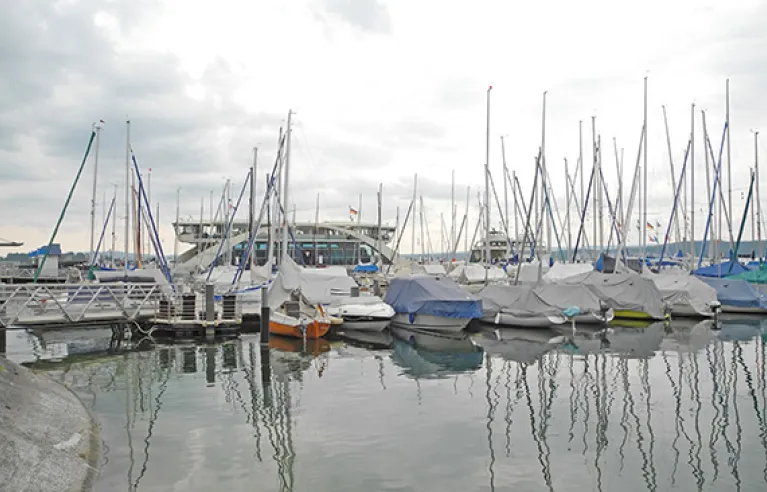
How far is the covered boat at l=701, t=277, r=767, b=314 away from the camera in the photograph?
3756cm

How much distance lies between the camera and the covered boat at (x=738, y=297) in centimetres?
3756

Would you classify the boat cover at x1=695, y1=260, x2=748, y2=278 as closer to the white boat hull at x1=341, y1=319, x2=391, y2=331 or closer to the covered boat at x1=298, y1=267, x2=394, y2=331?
the covered boat at x1=298, y1=267, x2=394, y2=331

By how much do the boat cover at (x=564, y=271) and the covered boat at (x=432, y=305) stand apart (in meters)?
12.7

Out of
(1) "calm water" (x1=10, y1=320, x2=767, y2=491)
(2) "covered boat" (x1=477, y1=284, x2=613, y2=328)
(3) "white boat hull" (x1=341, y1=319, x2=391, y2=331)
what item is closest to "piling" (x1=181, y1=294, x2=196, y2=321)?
(1) "calm water" (x1=10, y1=320, x2=767, y2=491)

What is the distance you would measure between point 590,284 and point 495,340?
434 inches

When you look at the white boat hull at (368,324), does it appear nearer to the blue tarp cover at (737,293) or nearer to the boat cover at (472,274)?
the blue tarp cover at (737,293)

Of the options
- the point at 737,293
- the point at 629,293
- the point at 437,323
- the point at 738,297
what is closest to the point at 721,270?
the point at 737,293

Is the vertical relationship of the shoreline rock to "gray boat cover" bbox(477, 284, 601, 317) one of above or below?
below

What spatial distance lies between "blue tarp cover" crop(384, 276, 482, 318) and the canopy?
7140 millimetres

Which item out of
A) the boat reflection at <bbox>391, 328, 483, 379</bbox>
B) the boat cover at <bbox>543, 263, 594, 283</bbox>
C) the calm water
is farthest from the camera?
the boat cover at <bbox>543, 263, 594, 283</bbox>

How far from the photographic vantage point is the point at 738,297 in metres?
38.1

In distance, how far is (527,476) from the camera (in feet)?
34.9

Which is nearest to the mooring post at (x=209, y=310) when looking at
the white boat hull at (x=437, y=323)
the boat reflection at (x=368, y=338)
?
the boat reflection at (x=368, y=338)

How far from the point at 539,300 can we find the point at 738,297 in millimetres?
15408
